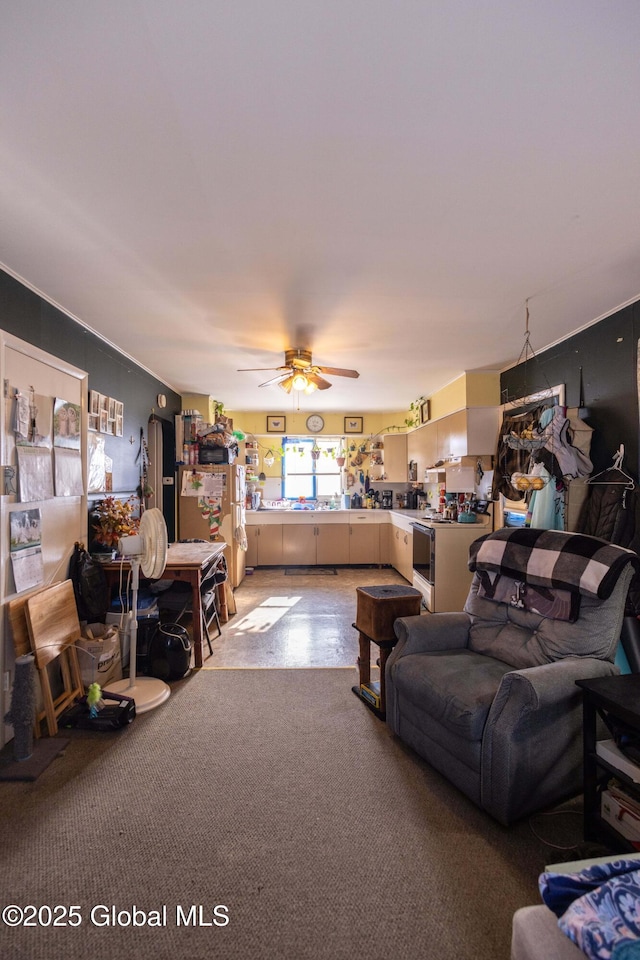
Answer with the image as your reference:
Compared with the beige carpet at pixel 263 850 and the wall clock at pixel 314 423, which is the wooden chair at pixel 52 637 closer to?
the beige carpet at pixel 263 850

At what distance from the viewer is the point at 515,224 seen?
1.98 meters

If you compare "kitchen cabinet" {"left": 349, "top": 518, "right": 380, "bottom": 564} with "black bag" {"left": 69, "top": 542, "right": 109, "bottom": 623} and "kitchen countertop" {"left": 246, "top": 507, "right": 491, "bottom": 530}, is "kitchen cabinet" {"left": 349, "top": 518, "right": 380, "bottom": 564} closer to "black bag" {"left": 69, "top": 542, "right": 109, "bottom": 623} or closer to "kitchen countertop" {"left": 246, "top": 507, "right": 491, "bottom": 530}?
"kitchen countertop" {"left": 246, "top": 507, "right": 491, "bottom": 530}

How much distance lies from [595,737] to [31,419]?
3.11 m

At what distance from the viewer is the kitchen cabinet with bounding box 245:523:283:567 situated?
21.6 ft

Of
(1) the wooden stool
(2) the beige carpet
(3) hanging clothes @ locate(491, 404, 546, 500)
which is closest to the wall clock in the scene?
(3) hanging clothes @ locate(491, 404, 546, 500)

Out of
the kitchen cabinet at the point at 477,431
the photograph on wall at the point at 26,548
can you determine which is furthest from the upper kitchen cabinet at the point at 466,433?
the photograph on wall at the point at 26,548

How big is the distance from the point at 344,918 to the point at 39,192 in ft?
9.29

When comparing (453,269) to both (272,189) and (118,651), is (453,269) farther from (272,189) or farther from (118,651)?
(118,651)

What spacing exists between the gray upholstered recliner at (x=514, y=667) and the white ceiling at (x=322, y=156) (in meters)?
1.54

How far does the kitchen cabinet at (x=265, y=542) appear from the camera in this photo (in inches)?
259

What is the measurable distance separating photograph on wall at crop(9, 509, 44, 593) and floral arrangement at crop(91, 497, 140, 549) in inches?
26.6

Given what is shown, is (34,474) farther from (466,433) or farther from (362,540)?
(362,540)

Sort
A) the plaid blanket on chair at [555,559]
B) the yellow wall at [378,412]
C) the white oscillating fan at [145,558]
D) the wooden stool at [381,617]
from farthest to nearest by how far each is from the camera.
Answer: the yellow wall at [378,412] < the white oscillating fan at [145,558] < the wooden stool at [381,617] < the plaid blanket on chair at [555,559]

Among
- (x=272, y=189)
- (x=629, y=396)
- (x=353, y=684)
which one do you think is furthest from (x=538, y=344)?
(x=353, y=684)
